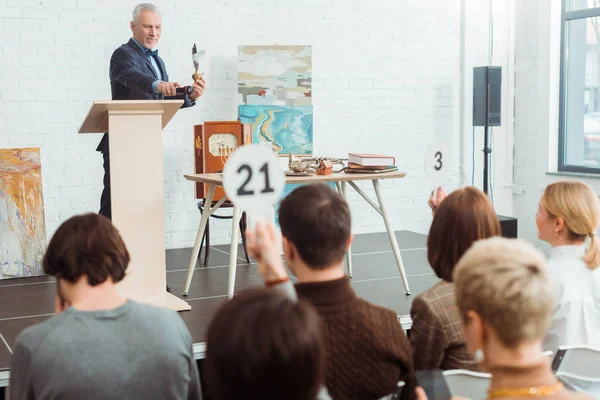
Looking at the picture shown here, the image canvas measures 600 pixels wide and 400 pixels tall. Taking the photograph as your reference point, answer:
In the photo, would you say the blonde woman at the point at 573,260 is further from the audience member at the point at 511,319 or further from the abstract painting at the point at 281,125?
the abstract painting at the point at 281,125

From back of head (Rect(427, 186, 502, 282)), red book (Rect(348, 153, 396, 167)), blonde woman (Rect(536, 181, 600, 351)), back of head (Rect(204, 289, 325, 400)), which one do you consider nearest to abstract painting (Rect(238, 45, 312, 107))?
red book (Rect(348, 153, 396, 167))

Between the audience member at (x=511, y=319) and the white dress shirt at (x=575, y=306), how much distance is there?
107 centimetres

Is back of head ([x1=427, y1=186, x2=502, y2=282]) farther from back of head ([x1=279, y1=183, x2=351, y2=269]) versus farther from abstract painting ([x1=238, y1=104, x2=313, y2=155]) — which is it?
abstract painting ([x1=238, y1=104, x2=313, y2=155])

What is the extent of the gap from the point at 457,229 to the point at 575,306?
522 millimetres

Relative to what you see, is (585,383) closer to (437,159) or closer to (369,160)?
(437,159)

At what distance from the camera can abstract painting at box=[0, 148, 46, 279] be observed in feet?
15.8

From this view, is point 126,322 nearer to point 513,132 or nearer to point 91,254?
point 91,254

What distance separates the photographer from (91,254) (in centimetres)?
176

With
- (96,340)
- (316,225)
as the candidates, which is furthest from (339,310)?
(96,340)

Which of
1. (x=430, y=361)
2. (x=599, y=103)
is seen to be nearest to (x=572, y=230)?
(x=430, y=361)

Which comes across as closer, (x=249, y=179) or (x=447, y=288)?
(x=447, y=288)

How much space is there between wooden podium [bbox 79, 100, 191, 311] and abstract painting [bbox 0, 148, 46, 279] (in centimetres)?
149

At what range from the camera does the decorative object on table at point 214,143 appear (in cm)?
512

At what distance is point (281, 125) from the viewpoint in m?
6.01
